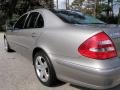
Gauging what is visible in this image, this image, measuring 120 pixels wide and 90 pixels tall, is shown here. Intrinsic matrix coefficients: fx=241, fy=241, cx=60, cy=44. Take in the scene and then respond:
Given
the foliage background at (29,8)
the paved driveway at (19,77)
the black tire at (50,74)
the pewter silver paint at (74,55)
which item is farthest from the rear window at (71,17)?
the foliage background at (29,8)

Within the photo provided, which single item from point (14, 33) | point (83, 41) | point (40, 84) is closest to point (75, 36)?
point (83, 41)

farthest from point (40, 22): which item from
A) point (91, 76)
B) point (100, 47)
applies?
point (91, 76)

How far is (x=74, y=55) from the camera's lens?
150 inches

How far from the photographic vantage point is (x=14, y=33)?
641 centimetres

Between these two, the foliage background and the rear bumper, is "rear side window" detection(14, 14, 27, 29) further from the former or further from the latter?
the foliage background

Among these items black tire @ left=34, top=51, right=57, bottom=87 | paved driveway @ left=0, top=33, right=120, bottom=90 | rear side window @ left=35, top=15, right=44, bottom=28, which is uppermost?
rear side window @ left=35, top=15, right=44, bottom=28

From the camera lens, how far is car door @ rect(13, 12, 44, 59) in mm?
4895

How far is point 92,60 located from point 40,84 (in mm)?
1484

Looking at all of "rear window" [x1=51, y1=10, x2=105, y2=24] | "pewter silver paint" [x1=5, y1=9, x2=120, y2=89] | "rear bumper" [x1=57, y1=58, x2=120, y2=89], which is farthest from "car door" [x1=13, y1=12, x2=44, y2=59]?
"rear bumper" [x1=57, y1=58, x2=120, y2=89]

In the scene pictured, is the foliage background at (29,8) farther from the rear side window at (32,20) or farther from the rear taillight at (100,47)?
the rear taillight at (100,47)

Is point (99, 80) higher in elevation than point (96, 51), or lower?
lower

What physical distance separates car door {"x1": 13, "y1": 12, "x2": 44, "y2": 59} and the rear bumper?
120 centimetres

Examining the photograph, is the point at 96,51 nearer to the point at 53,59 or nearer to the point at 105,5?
the point at 53,59

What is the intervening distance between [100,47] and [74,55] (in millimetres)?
454
